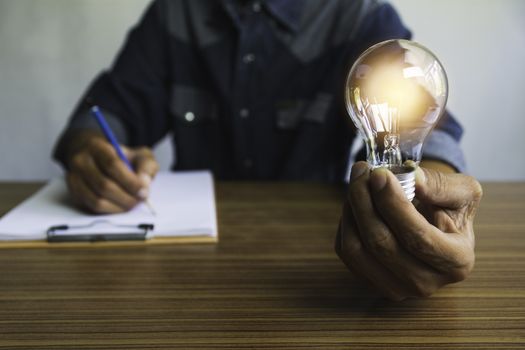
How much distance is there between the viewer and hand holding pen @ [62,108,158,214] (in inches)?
25.0

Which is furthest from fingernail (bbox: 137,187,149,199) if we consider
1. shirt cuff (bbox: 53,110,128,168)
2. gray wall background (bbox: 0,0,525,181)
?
gray wall background (bbox: 0,0,525,181)

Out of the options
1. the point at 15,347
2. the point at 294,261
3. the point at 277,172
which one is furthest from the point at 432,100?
the point at 277,172

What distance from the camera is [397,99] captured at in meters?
0.39

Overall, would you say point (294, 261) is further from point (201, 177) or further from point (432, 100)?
point (201, 177)

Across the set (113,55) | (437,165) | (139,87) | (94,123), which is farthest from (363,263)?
(113,55)

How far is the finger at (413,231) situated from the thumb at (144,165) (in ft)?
1.17

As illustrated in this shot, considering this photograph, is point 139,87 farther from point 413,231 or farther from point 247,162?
point 413,231

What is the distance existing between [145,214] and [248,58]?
421 millimetres

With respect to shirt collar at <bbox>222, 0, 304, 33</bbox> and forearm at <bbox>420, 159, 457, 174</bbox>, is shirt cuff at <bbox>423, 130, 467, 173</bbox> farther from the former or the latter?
shirt collar at <bbox>222, 0, 304, 33</bbox>

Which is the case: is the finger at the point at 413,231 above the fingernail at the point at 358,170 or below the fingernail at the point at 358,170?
below

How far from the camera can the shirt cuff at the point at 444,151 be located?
656 millimetres

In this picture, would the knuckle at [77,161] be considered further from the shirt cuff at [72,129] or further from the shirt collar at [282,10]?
the shirt collar at [282,10]

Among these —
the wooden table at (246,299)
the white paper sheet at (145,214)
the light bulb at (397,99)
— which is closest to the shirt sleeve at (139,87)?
the white paper sheet at (145,214)

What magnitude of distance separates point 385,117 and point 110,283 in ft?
0.85
